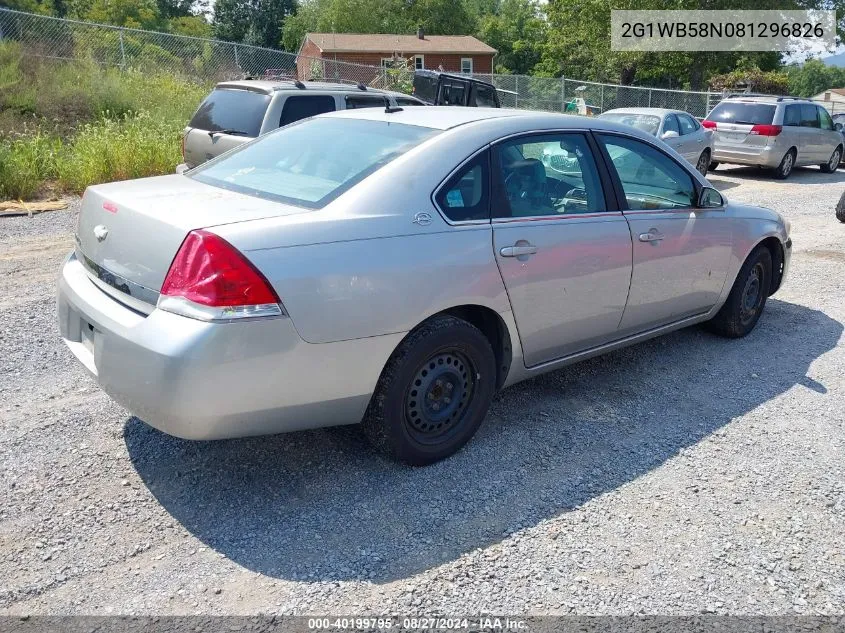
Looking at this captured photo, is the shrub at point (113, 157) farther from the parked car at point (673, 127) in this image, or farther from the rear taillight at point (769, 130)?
the rear taillight at point (769, 130)

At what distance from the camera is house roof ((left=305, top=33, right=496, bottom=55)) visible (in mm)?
47188

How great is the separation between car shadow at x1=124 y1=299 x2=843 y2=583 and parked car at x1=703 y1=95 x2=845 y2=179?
12933 millimetres

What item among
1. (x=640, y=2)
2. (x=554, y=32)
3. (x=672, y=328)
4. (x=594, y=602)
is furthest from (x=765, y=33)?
(x=594, y=602)

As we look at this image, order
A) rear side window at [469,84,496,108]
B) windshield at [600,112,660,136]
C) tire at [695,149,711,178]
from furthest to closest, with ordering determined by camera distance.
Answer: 1. tire at [695,149,711,178]
2. rear side window at [469,84,496,108]
3. windshield at [600,112,660,136]

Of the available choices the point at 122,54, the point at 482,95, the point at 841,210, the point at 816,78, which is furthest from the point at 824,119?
the point at 816,78

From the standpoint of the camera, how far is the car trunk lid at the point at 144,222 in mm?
3125

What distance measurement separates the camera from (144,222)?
3.26m

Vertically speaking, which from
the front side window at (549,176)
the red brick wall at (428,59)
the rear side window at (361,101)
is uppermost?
the red brick wall at (428,59)

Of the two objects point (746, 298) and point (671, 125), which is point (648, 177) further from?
point (671, 125)

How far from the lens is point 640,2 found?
38156mm

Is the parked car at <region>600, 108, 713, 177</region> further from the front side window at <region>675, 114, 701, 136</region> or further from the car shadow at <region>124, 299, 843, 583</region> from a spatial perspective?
the car shadow at <region>124, 299, 843, 583</region>

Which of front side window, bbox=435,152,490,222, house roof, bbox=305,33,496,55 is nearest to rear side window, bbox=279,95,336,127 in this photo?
front side window, bbox=435,152,490,222

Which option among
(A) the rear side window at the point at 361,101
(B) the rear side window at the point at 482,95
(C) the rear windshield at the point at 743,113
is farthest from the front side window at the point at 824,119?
(A) the rear side window at the point at 361,101

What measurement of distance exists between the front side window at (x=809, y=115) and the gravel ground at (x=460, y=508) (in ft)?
→ 47.8
